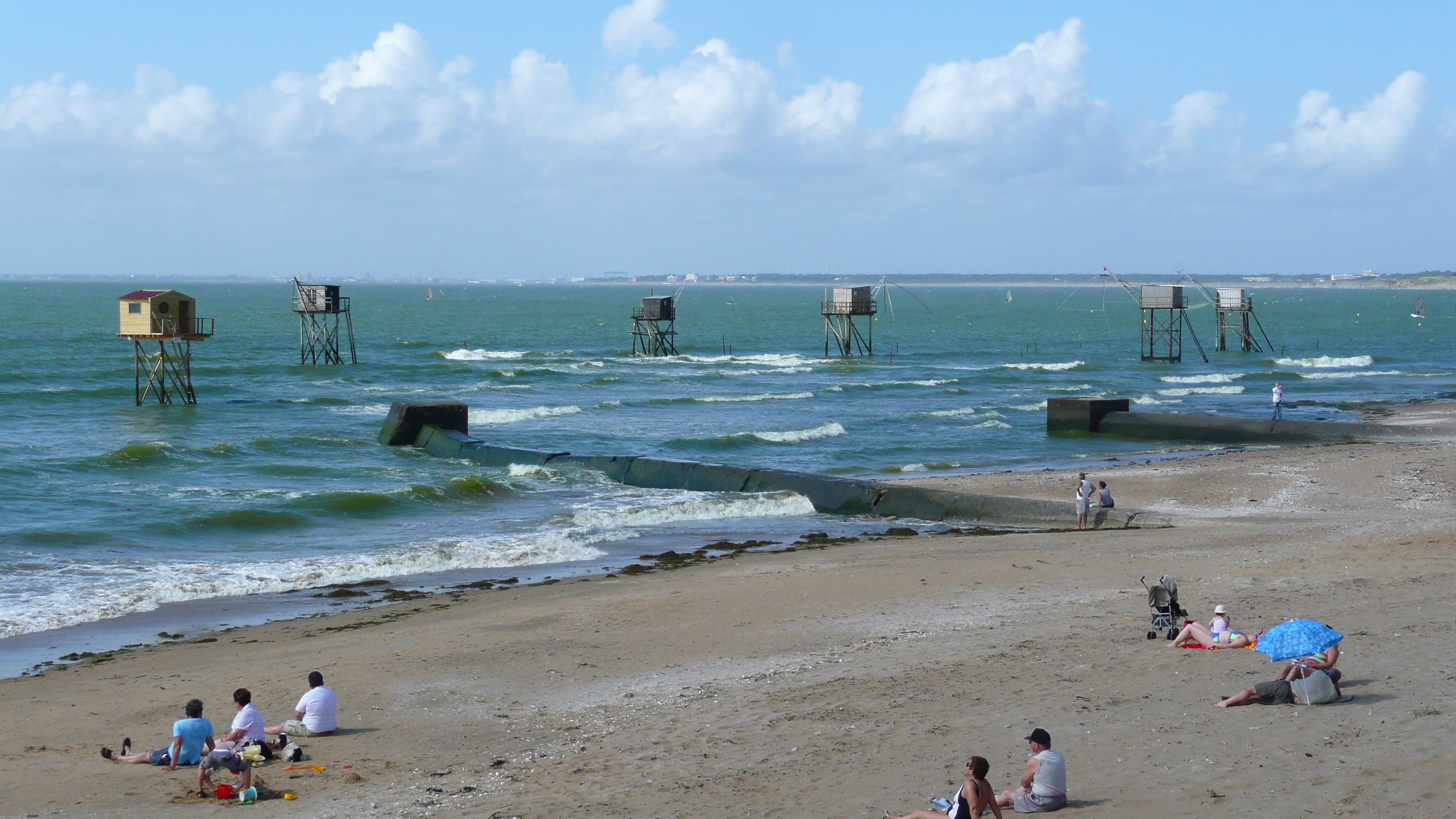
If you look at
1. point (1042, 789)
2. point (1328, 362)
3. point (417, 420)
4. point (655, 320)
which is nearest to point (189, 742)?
point (1042, 789)

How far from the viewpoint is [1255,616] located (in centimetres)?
1361

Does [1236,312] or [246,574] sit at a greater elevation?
[1236,312]

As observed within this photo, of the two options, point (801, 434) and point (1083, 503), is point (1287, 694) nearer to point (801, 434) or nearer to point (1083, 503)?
point (1083, 503)

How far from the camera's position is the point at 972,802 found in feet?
26.3

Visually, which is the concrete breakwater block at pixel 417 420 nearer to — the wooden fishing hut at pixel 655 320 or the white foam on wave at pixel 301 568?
the white foam on wave at pixel 301 568

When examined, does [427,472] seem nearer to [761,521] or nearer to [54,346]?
[761,521]

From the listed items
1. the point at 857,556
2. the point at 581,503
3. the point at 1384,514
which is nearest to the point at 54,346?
the point at 581,503

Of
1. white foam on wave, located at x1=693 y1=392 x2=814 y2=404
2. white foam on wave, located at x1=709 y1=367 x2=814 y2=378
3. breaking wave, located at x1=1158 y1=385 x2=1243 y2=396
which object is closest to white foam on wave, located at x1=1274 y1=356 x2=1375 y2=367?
breaking wave, located at x1=1158 y1=385 x2=1243 y2=396

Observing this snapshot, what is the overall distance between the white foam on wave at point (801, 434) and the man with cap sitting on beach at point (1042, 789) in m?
29.8

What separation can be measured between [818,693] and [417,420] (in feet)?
87.1

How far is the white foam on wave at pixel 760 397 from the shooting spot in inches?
1987

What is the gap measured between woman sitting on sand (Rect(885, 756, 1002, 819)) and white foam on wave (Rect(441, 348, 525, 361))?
2570 inches


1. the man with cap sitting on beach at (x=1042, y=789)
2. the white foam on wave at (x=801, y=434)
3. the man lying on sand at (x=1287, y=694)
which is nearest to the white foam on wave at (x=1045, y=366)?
the white foam on wave at (x=801, y=434)

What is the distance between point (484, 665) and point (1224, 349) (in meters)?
72.8
